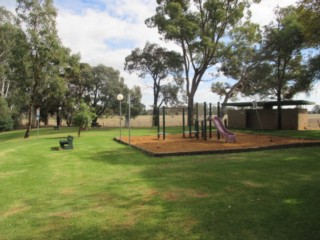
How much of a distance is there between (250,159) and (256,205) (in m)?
4.65

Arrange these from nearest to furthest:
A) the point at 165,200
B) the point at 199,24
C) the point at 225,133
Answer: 1. the point at 165,200
2. the point at 225,133
3. the point at 199,24

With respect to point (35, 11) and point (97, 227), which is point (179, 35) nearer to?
point (35, 11)

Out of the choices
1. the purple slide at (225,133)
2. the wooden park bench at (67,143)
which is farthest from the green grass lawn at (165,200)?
the purple slide at (225,133)

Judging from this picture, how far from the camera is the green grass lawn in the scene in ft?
12.7

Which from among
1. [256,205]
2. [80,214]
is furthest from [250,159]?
[80,214]

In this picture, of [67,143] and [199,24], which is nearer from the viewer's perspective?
[67,143]

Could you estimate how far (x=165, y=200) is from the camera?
5195mm

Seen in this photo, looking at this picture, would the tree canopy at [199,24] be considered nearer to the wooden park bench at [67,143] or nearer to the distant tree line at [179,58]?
the distant tree line at [179,58]

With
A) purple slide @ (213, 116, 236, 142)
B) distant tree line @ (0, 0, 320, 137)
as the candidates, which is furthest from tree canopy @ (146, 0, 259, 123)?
purple slide @ (213, 116, 236, 142)

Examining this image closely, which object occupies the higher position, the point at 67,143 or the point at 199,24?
the point at 199,24

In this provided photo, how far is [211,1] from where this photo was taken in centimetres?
2805

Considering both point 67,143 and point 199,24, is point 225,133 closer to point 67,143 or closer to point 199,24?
point 67,143

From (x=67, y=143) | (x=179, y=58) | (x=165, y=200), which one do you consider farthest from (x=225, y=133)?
(x=179, y=58)

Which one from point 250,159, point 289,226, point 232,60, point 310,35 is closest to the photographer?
point 289,226
